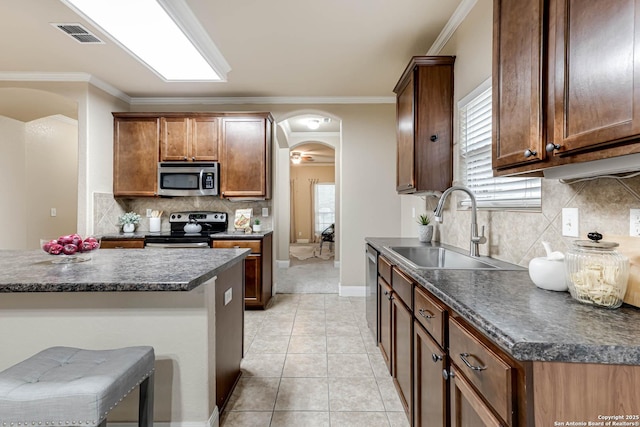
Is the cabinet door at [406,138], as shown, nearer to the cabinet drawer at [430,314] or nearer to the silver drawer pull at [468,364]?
the cabinet drawer at [430,314]

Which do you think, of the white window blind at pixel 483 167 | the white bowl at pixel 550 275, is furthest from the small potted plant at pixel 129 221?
the white bowl at pixel 550 275

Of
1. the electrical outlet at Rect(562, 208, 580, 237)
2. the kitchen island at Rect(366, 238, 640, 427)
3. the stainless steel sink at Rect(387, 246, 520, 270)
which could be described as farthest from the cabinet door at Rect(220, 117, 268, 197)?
the electrical outlet at Rect(562, 208, 580, 237)

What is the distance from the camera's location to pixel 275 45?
3.02m

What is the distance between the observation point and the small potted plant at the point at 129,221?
13.0 feet

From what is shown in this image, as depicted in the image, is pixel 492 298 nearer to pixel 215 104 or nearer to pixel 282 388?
pixel 282 388

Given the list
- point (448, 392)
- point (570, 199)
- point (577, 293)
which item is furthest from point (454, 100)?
point (448, 392)

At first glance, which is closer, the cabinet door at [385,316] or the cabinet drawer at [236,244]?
the cabinet door at [385,316]

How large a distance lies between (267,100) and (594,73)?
3945mm

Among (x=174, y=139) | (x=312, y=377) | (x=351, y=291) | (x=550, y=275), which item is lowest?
(x=312, y=377)

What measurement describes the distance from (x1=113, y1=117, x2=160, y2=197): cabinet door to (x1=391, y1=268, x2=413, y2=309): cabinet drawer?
336 cm

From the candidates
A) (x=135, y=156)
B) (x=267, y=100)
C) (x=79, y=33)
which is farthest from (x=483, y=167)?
(x=135, y=156)

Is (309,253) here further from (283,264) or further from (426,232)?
(426,232)

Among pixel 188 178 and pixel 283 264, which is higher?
pixel 188 178

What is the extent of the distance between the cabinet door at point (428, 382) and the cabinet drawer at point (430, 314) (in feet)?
0.12
